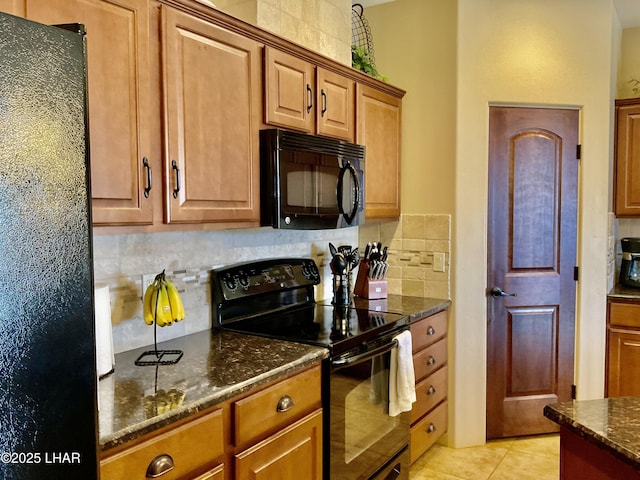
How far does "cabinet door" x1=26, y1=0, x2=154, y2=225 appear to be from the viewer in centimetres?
143

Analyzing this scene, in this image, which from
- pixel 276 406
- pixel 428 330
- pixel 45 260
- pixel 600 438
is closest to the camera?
pixel 45 260

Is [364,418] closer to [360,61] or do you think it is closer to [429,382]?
[429,382]

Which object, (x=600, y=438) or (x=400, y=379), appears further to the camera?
(x=400, y=379)

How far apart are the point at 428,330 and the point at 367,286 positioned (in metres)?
0.43

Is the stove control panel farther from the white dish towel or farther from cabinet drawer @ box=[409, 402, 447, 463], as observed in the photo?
cabinet drawer @ box=[409, 402, 447, 463]

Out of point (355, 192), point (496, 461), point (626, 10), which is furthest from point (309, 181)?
point (626, 10)

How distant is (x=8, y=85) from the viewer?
2.48ft

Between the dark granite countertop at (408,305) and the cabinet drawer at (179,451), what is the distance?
1.32 meters

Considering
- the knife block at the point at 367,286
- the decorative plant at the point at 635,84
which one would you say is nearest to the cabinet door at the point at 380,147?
the knife block at the point at 367,286

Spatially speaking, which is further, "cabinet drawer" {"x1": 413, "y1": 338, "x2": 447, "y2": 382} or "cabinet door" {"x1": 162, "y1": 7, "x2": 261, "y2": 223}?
"cabinet drawer" {"x1": 413, "y1": 338, "x2": 447, "y2": 382}

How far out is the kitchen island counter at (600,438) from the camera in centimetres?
108

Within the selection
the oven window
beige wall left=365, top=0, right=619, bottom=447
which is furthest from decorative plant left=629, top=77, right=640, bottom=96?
the oven window

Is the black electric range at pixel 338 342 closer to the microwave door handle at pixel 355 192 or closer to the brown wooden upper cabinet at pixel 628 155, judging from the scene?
the microwave door handle at pixel 355 192

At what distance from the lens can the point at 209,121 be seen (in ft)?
6.04
